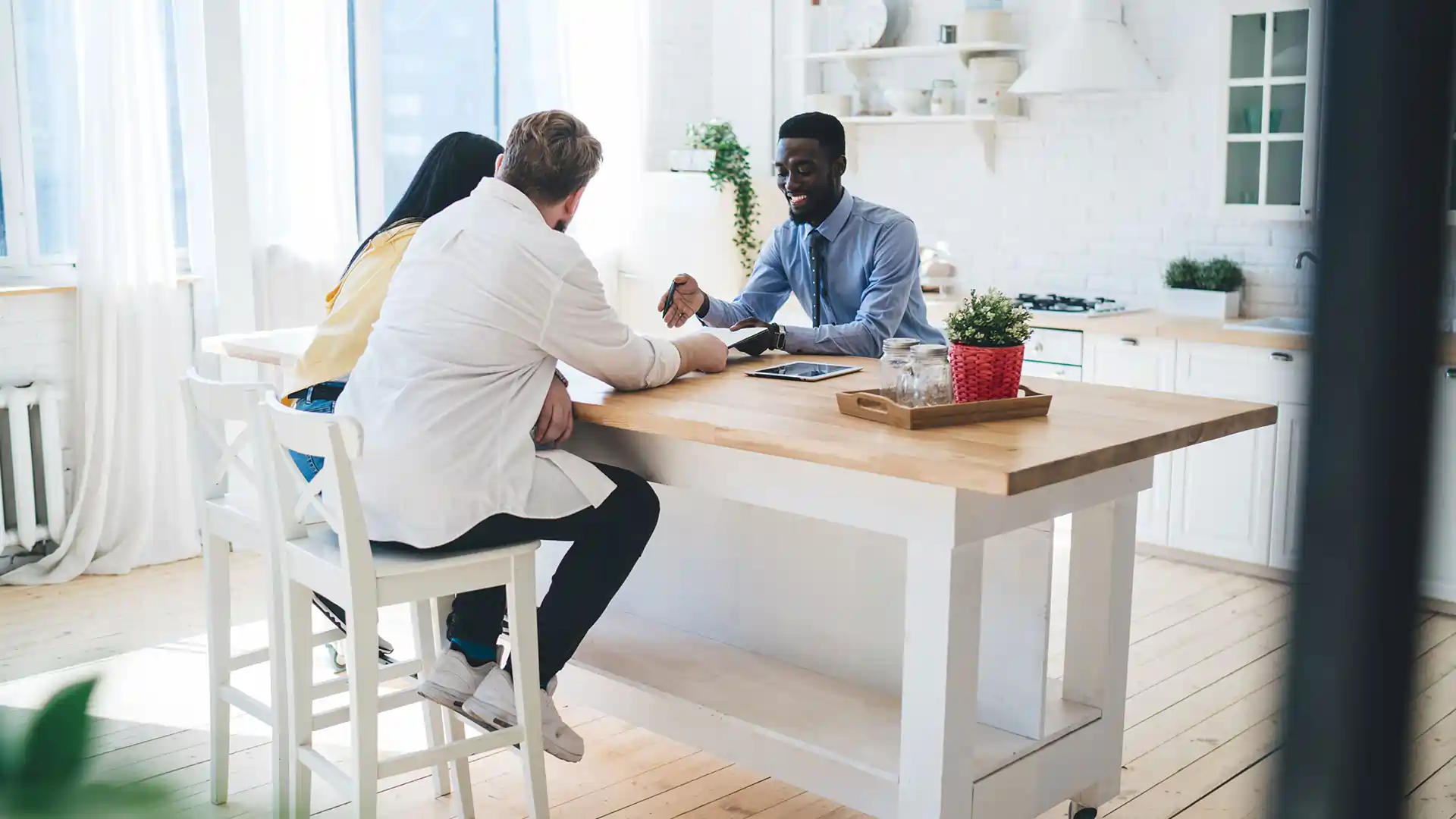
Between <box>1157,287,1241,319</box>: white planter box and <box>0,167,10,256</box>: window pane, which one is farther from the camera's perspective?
<box>1157,287,1241,319</box>: white planter box

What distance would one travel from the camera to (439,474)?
2.44 metres

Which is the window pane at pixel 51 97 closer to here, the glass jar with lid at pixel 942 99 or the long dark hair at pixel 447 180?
the long dark hair at pixel 447 180

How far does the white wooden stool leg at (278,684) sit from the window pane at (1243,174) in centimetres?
386

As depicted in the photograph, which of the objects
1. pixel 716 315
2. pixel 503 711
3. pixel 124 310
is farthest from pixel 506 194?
pixel 124 310

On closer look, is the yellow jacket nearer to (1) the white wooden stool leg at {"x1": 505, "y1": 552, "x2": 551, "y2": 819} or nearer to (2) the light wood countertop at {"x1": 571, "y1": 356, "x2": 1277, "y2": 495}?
(2) the light wood countertop at {"x1": 571, "y1": 356, "x2": 1277, "y2": 495}

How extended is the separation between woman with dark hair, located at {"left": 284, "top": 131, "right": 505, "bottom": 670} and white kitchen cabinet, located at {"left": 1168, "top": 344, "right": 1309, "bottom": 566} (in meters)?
2.89

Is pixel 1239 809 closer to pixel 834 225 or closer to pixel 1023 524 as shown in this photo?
pixel 1023 524

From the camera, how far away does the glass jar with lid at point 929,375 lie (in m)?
2.36

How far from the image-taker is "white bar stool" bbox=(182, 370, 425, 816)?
272cm

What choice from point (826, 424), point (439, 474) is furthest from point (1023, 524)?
point (439, 474)

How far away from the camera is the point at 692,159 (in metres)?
6.30

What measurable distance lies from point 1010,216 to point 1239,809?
Answer: 3.50 meters

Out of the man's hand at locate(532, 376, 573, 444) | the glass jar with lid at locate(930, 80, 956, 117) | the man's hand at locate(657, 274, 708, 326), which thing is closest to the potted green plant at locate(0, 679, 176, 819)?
the man's hand at locate(532, 376, 573, 444)

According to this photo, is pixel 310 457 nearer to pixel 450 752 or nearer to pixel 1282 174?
pixel 450 752
